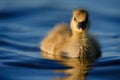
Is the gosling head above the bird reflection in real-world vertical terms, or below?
above

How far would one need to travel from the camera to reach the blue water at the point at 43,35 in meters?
9.00

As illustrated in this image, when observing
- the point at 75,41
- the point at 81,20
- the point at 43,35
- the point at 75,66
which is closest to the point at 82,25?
the point at 81,20

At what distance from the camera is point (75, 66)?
9.48 m

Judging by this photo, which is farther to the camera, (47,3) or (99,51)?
(47,3)

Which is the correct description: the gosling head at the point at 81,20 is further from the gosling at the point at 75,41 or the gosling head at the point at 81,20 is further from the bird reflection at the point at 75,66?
the bird reflection at the point at 75,66

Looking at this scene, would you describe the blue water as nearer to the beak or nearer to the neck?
the neck

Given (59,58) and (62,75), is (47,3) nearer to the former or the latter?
(59,58)

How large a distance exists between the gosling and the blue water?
6.5 inches

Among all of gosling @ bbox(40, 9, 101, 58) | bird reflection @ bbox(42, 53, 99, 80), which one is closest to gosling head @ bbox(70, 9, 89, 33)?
gosling @ bbox(40, 9, 101, 58)

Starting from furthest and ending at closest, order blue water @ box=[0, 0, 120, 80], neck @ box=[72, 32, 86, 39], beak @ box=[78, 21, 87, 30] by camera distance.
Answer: neck @ box=[72, 32, 86, 39]
beak @ box=[78, 21, 87, 30]
blue water @ box=[0, 0, 120, 80]

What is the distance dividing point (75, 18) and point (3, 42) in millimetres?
1868

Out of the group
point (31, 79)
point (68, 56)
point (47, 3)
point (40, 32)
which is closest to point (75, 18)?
point (68, 56)

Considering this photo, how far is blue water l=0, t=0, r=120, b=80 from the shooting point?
9.00 meters

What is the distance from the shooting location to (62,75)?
8.83 m
